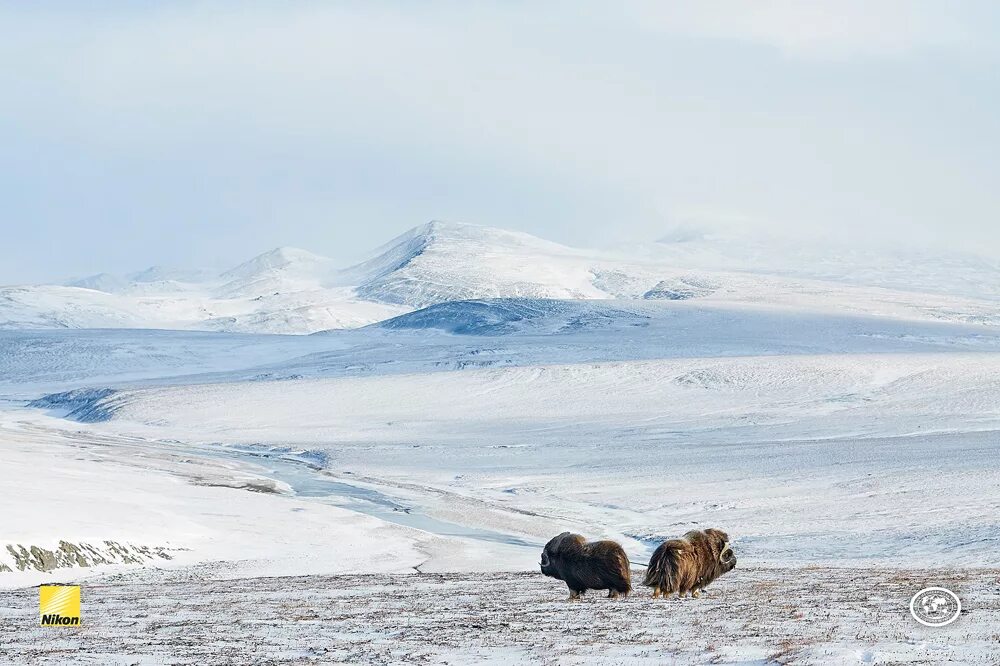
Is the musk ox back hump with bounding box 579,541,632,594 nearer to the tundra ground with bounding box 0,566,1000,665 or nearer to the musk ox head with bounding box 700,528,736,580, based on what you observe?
the tundra ground with bounding box 0,566,1000,665

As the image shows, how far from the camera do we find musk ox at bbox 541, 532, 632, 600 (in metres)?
16.1

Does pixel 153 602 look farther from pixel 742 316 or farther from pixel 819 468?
pixel 742 316

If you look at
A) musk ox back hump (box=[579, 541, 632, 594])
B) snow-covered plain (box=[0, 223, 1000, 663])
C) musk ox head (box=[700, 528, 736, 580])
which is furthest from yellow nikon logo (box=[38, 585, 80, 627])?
musk ox head (box=[700, 528, 736, 580])

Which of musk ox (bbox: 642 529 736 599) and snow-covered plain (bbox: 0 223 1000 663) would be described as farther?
snow-covered plain (bbox: 0 223 1000 663)

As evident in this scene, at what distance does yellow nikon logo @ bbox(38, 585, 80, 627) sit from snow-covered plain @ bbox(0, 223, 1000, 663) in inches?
49.8

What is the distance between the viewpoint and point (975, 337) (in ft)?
552

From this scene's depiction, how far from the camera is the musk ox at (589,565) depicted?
53.0 feet

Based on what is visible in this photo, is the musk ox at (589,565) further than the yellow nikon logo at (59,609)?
Yes

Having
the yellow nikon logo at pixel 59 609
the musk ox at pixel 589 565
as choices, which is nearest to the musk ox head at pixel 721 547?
the musk ox at pixel 589 565

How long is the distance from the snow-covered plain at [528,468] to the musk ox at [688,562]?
897mm

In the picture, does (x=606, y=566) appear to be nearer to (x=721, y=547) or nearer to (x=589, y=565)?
(x=589, y=565)

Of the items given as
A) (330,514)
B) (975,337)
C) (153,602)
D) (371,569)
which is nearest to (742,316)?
(975,337)

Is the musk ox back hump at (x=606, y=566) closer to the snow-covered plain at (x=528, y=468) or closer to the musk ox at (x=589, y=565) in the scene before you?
the musk ox at (x=589, y=565)

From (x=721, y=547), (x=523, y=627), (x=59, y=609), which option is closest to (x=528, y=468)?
(x=721, y=547)
